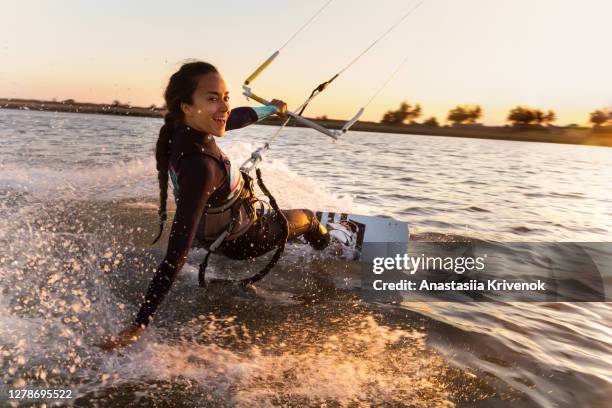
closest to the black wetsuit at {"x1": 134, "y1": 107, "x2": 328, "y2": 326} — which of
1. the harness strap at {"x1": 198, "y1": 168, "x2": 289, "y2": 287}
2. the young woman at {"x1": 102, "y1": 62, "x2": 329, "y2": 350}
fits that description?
the young woman at {"x1": 102, "y1": 62, "x2": 329, "y2": 350}

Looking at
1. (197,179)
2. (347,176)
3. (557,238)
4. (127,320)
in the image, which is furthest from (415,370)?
(347,176)

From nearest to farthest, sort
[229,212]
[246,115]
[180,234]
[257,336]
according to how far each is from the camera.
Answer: [180,234] < [257,336] < [229,212] < [246,115]

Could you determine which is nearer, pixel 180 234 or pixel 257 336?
pixel 180 234

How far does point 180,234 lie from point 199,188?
310 mm

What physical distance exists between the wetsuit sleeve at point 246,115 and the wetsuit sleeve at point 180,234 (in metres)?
1.85

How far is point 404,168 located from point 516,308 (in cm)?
1497

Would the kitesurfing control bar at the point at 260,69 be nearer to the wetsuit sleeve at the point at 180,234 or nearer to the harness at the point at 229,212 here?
the harness at the point at 229,212

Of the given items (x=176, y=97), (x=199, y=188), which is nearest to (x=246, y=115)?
(x=176, y=97)

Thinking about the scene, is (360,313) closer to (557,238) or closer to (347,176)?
(557,238)

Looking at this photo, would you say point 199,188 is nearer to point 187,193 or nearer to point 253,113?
point 187,193

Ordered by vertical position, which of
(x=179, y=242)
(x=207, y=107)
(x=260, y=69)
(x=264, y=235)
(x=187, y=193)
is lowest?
(x=264, y=235)

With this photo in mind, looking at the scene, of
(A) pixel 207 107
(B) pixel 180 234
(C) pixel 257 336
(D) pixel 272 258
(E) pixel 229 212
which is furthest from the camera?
(D) pixel 272 258

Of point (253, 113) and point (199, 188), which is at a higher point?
point (253, 113)

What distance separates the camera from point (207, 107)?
3133 mm
